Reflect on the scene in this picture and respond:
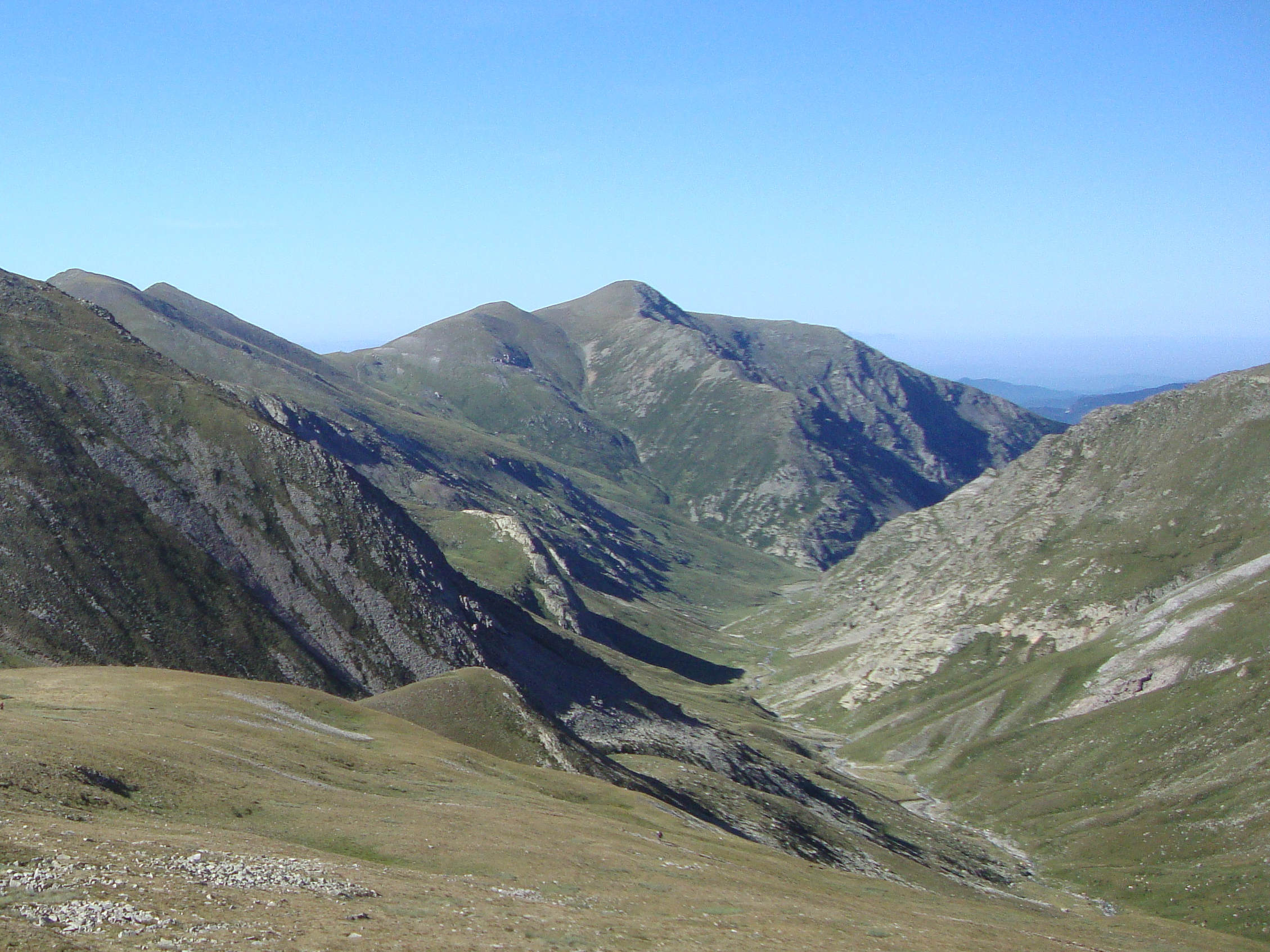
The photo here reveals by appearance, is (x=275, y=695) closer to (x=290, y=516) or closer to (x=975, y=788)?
(x=290, y=516)

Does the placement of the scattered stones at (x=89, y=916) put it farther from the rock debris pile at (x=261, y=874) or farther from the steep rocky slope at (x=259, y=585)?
the steep rocky slope at (x=259, y=585)

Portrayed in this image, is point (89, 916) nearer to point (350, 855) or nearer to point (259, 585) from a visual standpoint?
point (350, 855)

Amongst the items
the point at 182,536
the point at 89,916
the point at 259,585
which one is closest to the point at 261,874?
the point at 89,916

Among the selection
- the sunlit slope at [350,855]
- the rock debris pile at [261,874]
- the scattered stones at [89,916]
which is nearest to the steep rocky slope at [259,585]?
the sunlit slope at [350,855]

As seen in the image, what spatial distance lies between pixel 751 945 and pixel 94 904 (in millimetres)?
23848

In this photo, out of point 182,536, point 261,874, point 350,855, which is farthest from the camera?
point 182,536

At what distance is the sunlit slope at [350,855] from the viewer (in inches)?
1165

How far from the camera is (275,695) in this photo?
8750 cm

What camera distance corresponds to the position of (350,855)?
44031 millimetres

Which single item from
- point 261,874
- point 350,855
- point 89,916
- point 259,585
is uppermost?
point 89,916

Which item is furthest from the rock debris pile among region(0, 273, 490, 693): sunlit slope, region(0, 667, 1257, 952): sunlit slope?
region(0, 273, 490, 693): sunlit slope

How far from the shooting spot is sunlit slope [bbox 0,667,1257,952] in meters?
29.6

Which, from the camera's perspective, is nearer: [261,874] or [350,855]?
[261,874]

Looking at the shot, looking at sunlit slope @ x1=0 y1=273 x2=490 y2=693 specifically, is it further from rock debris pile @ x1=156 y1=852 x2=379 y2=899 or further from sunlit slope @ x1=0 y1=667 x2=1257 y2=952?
rock debris pile @ x1=156 y1=852 x2=379 y2=899
